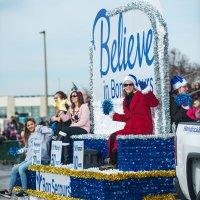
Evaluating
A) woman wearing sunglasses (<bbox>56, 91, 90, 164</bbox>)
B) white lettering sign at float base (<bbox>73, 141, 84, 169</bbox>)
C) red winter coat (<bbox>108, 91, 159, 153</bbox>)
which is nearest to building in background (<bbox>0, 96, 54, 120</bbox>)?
woman wearing sunglasses (<bbox>56, 91, 90, 164</bbox>)

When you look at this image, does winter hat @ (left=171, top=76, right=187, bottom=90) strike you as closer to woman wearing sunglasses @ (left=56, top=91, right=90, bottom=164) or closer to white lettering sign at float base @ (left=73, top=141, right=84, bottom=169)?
white lettering sign at float base @ (left=73, top=141, right=84, bottom=169)

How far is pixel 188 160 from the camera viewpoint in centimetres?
625

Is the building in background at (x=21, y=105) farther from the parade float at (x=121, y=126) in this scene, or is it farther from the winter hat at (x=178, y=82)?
the winter hat at (x=178, y=82)

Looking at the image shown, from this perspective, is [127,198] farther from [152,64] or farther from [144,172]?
[152,64]

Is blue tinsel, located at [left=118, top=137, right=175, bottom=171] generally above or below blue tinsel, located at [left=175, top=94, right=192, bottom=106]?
below

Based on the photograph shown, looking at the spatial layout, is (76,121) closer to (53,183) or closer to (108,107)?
(53,183)

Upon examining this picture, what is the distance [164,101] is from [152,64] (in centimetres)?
56

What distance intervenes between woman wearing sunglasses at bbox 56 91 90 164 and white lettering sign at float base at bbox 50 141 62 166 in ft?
0.28

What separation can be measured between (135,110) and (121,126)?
49.5 inches

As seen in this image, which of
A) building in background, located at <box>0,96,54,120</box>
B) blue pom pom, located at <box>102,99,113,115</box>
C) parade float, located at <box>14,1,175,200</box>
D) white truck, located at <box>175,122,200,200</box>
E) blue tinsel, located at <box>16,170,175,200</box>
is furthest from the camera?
building in background, located at <box>0,96,54,120</box>

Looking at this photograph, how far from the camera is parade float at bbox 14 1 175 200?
7.67m

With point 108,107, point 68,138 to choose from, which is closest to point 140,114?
point 108,107

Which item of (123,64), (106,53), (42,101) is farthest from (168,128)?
(42,101)

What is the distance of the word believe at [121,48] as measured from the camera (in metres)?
8.48
